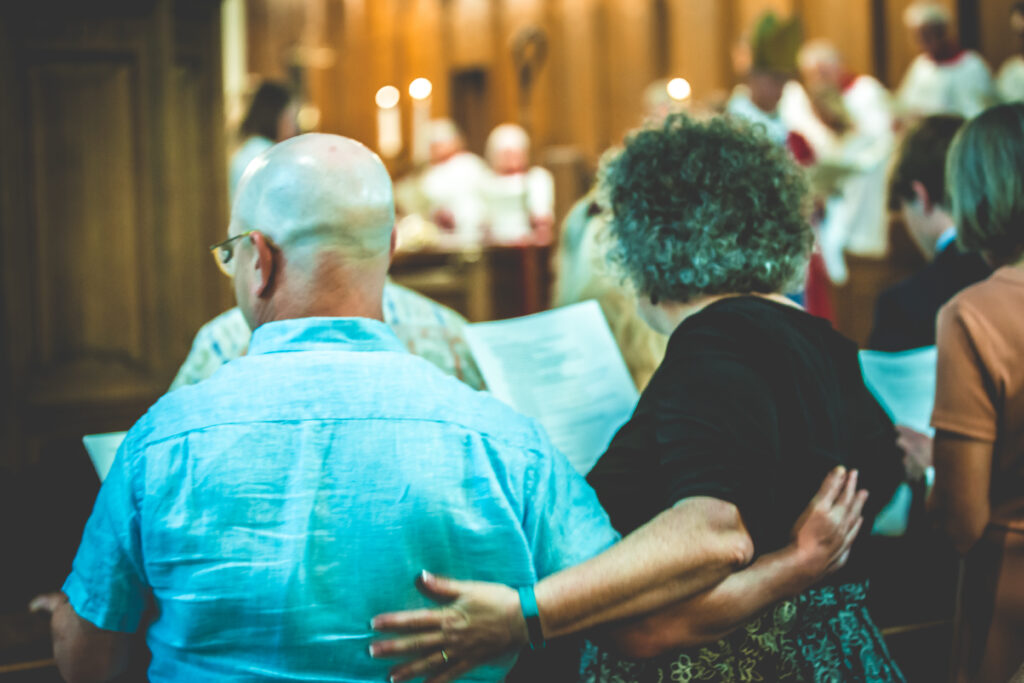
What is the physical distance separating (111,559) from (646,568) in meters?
0.60

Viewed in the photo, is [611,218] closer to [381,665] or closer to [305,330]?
[305,330]

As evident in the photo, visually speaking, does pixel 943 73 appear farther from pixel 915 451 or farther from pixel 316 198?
pixel 316 198

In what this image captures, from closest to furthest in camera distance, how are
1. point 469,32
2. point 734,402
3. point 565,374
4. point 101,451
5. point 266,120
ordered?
point 734,402
point 101,451
point 565,374
point 266,120
point 469,32

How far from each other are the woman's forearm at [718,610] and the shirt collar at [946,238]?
4.17ft

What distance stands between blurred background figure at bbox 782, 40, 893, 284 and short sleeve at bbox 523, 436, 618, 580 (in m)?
3.77

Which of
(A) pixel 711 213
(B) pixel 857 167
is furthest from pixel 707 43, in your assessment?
(A) pixel 711 213

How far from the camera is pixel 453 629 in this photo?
1093 millimetres

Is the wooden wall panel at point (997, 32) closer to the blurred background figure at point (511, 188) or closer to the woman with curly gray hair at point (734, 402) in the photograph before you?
the blurred background figure at point (511, 188)

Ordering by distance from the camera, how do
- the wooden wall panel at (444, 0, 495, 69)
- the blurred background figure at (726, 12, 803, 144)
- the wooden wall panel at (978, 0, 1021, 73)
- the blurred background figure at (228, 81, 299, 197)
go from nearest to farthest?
the blurred background figure at (228, 81, 299, 197) → the blurred background figure at (726, 12, 803, 144) → the wooden wall panel at (978, 0, 1021, 73) → the wooden wall panel at (444, 0, 495, 69)

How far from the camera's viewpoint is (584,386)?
1736mm

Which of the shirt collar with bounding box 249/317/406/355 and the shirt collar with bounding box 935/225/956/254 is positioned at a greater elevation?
the shirt collar with bounding box 935/225/956/254

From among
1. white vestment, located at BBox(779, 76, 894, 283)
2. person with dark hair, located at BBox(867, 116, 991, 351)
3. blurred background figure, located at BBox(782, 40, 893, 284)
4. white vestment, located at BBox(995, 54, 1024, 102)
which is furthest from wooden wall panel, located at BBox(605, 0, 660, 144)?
person with dark hair, located at BBox(867, 116, 991, 351)

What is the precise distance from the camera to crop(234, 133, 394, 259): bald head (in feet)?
3.67

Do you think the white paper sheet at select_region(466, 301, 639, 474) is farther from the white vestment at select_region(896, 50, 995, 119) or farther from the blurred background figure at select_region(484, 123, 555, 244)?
the blurred background figure at select_region(484, 123, 555, 244)
